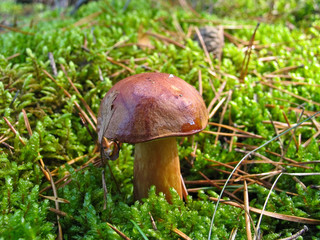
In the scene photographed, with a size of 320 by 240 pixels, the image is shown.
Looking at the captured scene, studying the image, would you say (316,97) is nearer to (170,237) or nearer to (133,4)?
(170,237)

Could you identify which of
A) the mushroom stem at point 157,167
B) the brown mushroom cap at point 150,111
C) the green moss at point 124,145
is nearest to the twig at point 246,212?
the green moss at point 124,145

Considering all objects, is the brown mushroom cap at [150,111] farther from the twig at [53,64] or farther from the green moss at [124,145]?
the twig at [53,64]

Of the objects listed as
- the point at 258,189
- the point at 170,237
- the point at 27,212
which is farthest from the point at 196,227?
the point at 27,212

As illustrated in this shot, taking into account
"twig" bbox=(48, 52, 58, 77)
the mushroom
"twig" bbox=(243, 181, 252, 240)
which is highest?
"twig" bbox=(48, 52, 58, 77)

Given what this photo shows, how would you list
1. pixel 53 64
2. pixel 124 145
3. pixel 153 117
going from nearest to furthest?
pixel 153 117 → pixel 124 145 → pixel 53 64

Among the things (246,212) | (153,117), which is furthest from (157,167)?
(246,212)

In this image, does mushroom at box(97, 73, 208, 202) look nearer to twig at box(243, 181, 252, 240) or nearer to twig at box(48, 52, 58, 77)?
twig at box(243, 181, 252, 240)

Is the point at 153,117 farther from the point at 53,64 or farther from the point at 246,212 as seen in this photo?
the point at 53,64

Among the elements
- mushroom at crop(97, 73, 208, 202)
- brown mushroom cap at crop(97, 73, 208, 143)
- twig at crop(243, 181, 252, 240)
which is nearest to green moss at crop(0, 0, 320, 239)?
twig at crop(243, 181, 252, 240)
